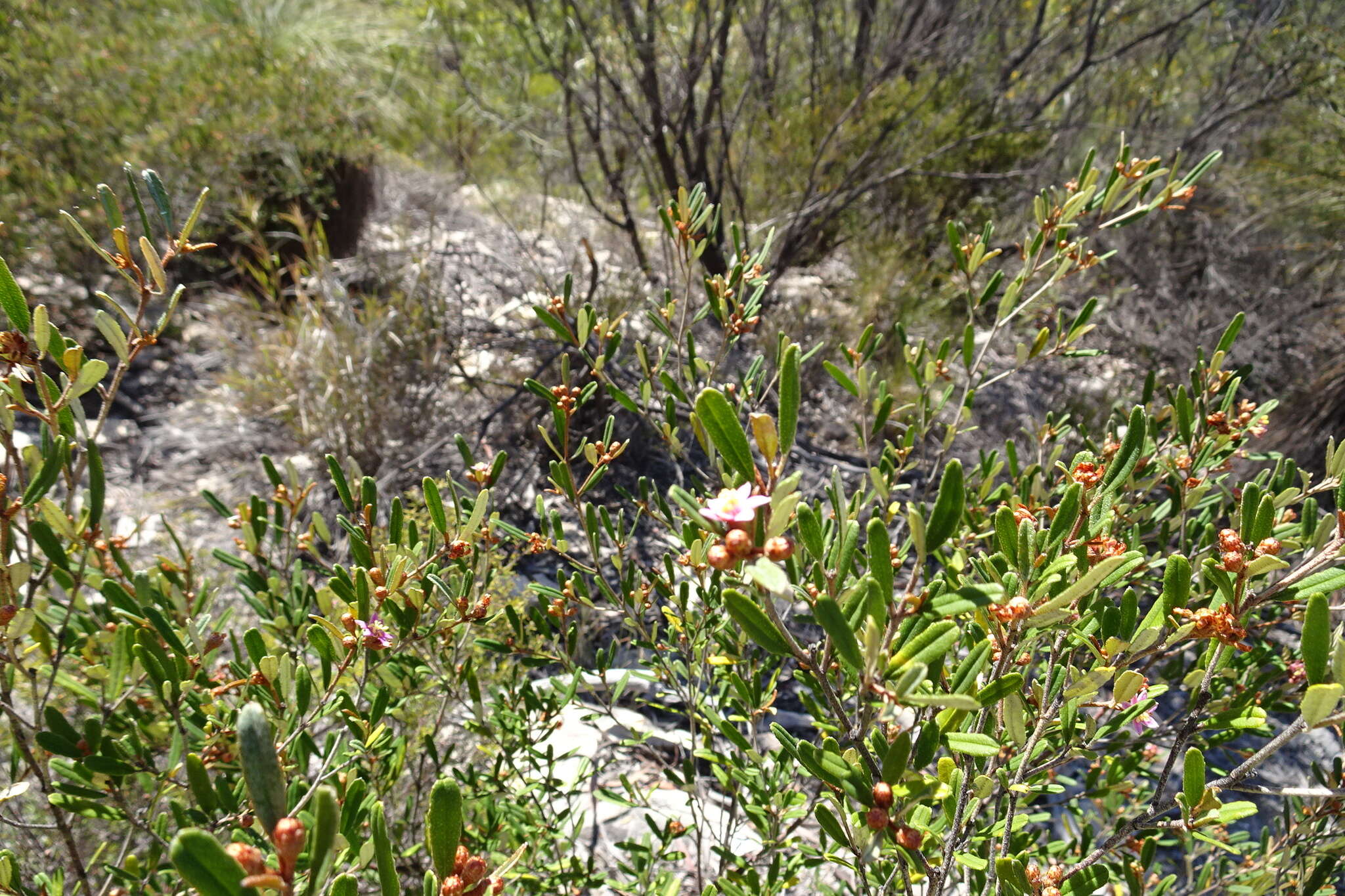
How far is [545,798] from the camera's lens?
1.76m

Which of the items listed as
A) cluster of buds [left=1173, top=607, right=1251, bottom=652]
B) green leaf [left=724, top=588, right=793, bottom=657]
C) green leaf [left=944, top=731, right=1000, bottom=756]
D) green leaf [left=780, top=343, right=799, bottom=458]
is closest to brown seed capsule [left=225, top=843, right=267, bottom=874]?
green leaf [left=724, top=588, right=793, bottom=657]

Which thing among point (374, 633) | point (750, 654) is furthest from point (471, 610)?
point (750, 654)

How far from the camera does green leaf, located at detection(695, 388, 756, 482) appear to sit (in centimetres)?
51

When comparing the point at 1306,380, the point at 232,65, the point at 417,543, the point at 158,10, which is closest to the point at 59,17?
the point at 232,65

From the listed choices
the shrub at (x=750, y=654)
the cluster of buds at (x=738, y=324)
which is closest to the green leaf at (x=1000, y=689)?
the shrub at (x=750, y=654)

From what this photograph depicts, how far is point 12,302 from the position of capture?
0.71m

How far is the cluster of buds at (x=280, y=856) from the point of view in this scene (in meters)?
0.42

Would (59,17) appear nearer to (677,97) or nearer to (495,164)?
(495,164)

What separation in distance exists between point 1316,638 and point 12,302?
1.20 meters

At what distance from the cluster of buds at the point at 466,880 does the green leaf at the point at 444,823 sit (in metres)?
0.01

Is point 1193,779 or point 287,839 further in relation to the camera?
point 1193,779

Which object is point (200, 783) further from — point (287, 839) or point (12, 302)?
point (12, 302)

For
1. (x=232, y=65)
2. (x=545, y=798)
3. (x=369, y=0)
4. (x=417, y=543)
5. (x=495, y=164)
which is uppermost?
(x=369, y=0)

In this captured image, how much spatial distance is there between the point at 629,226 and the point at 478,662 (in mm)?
2433
